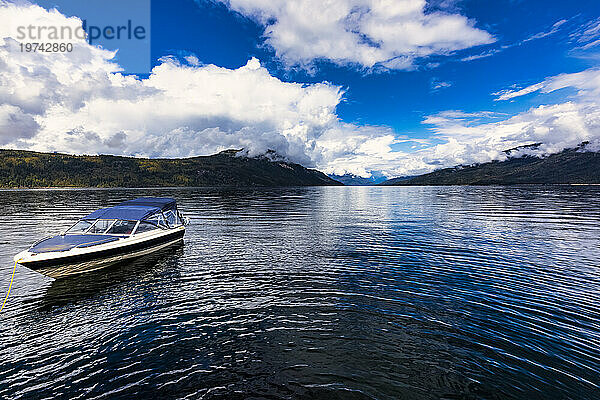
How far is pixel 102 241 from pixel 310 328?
17714 mm

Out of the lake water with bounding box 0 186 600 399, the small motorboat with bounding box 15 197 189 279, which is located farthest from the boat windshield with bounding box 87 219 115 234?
the lake water with bounding box 0 186 600 399

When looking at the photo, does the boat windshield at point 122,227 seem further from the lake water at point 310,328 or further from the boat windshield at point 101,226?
the lake water at point 310,328

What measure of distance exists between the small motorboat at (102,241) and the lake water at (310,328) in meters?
1.15

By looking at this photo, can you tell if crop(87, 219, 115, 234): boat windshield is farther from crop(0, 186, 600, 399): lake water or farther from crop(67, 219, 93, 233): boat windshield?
crop(0, 186, 600, 399): lake water

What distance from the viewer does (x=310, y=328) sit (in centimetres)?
1342

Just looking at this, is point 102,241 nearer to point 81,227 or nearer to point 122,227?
point 122,227

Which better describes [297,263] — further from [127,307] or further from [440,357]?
[440,357]

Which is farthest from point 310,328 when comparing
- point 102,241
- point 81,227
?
point 81,227

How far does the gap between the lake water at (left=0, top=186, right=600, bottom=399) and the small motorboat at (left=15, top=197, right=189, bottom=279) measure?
1149 millimetres

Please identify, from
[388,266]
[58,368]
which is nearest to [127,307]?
[58,368]

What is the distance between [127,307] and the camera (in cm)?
1572

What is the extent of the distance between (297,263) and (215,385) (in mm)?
14787

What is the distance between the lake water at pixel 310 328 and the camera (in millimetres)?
9750

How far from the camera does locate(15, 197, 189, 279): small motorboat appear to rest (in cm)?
1864
